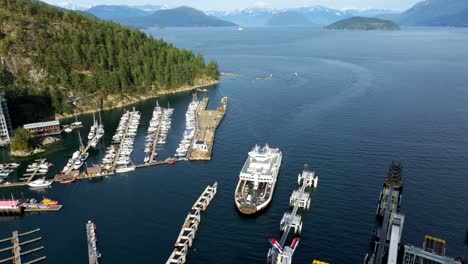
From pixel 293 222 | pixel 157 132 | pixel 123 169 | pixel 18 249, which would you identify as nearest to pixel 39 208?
pixel 18 249

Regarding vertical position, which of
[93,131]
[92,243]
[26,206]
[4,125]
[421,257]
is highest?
[4,125]

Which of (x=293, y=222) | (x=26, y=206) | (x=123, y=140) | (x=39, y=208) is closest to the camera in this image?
(x=293, y=222)

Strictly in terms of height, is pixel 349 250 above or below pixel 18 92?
below

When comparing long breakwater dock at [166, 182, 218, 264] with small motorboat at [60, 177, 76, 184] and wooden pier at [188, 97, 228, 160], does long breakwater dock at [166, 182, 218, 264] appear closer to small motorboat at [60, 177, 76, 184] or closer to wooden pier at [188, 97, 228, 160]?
wooden pier at [188, 97, 228, 160]

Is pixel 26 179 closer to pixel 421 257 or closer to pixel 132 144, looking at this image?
pixel 132 144

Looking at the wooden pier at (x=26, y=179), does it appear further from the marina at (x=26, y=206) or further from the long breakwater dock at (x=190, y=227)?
the long breakwater dock at (x=190, y=227)

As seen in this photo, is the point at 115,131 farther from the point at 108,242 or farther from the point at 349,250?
the point at 349,250

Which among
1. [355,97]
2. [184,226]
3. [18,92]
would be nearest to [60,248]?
[184,226]
